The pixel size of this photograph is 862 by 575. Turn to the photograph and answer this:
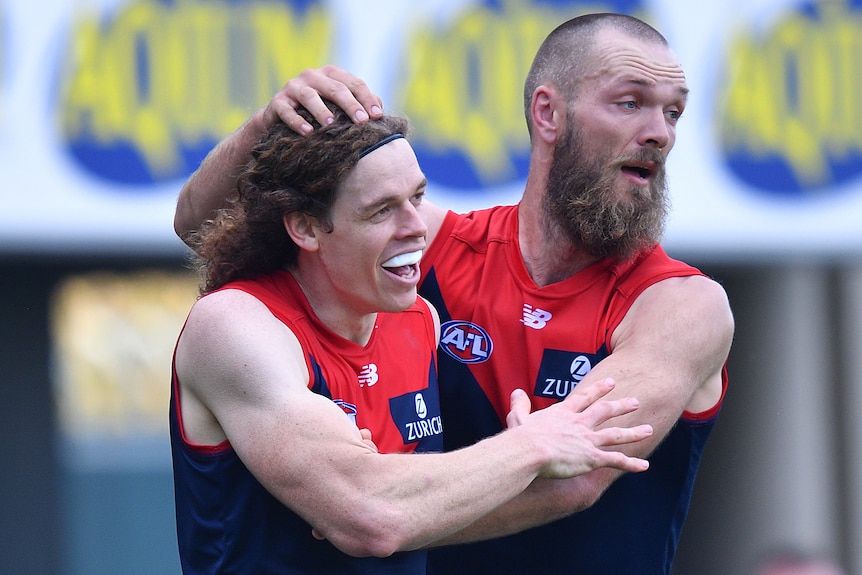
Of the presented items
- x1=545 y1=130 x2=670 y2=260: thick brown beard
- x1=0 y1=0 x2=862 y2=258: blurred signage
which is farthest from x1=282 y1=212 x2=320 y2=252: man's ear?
x1=0 y1=0 x2=862 y2=258: blurred signage

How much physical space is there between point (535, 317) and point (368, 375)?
0.67m

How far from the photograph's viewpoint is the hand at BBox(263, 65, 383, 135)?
344 centimetres

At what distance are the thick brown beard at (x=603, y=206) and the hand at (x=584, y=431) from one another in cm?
58

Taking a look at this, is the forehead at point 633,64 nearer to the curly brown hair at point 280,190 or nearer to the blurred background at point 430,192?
the curly brown hair at point 280,190

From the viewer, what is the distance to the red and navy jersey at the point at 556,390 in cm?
389

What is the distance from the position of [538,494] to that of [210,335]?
963mm

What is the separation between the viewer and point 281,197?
3.47 meters

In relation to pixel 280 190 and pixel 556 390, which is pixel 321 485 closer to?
pixel 280 190

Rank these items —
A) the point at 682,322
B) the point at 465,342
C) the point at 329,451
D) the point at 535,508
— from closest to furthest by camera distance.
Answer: the point at 329,451 < the point at 535,508 < the point at 682,322 < the point at 465,342

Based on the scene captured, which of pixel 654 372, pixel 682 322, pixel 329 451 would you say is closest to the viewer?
pixel 329 451

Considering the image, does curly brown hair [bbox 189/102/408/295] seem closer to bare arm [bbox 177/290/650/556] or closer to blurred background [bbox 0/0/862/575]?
bare arm [bbox 177/290/650/556]

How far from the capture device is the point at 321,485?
3.13 metres

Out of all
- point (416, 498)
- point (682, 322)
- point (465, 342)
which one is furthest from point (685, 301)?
point (416, 498)

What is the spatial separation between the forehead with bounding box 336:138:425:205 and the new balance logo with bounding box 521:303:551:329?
2.28 ft
